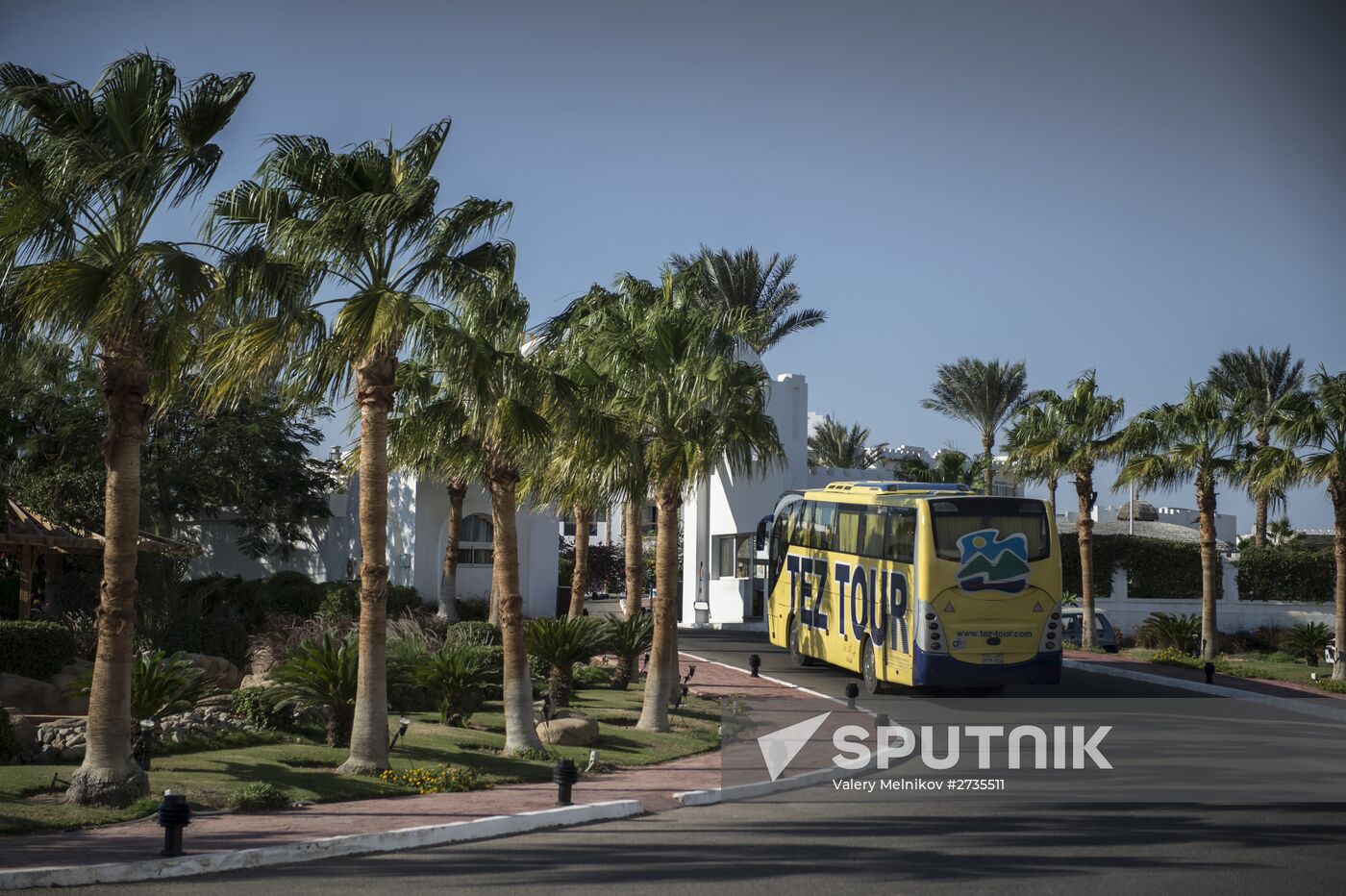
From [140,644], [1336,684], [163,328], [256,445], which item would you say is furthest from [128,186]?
[1336,684]

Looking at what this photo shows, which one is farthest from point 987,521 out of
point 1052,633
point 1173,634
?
point 1173,634

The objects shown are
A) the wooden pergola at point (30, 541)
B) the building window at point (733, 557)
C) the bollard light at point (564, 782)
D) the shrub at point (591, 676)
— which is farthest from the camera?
the building window at point (733, 557)

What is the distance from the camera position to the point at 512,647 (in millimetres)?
18062

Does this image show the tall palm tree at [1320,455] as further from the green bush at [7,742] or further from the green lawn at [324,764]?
the green bush at [7,742]

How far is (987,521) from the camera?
21672 mm

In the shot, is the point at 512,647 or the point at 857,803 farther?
the point at 512,647

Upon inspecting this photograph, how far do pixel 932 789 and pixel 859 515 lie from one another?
9990 mm

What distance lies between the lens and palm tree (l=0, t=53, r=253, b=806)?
1283 centimetres

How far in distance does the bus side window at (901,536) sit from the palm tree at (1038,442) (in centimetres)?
1771

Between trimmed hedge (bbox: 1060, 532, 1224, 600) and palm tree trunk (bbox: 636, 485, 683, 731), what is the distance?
29397 millimetres

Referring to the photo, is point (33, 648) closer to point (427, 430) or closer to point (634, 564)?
point (427, 430)

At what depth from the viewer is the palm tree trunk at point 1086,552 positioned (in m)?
37.3

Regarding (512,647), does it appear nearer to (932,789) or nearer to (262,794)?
(262,794)

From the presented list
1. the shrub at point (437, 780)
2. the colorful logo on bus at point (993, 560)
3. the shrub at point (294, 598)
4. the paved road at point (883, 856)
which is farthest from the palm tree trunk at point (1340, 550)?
the shrub at point (294, 598)
